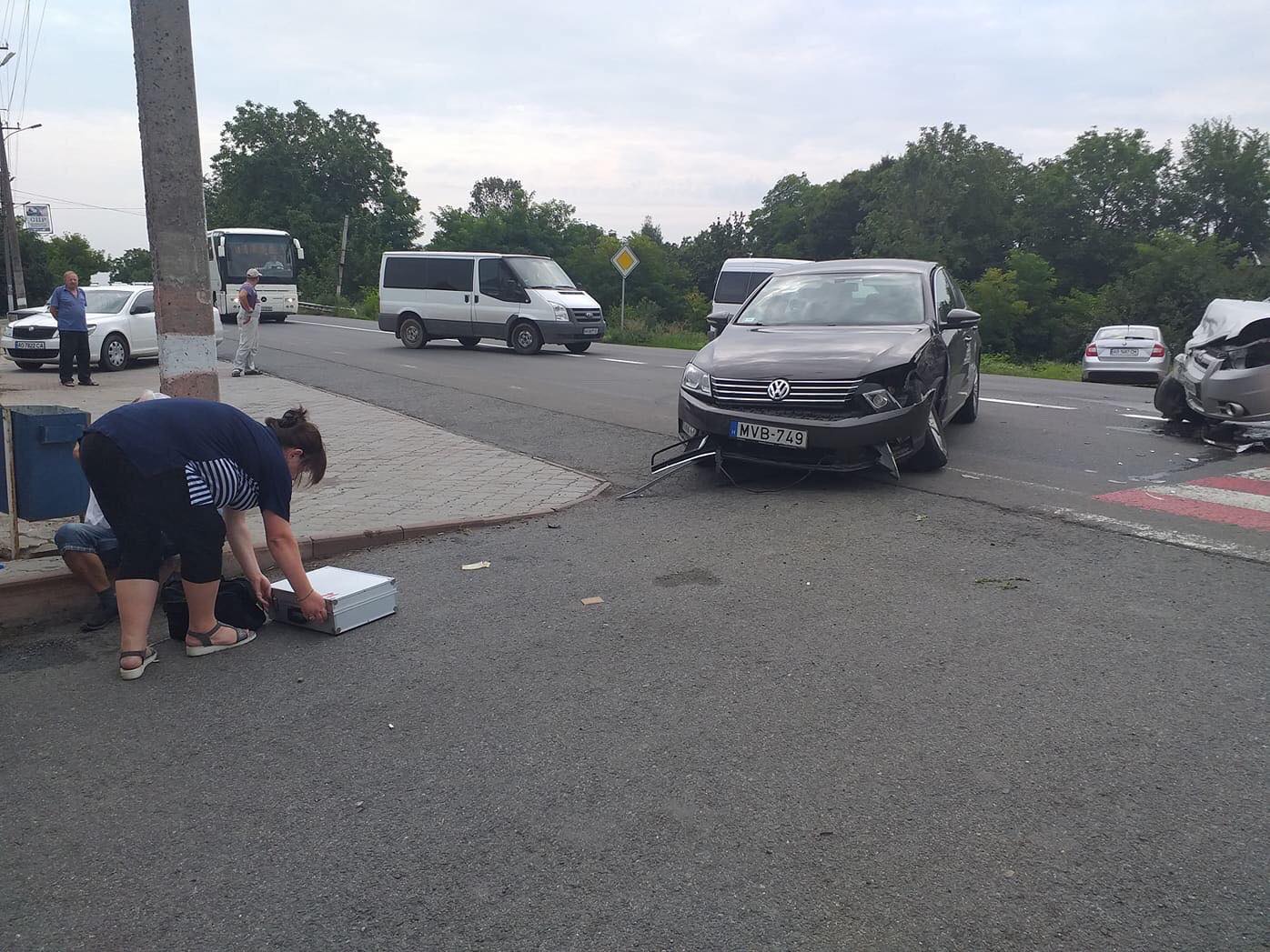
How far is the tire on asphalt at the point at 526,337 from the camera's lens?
22.5 metres

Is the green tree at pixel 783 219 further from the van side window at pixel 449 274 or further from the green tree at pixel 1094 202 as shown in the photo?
→ the van side window at pixel 449 274

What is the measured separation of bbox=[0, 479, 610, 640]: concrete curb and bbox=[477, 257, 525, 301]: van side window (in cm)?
1571

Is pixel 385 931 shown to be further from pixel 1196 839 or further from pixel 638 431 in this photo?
pixel 638 431

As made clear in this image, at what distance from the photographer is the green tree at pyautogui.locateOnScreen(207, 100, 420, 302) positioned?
74562 mm

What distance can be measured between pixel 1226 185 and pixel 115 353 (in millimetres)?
66972

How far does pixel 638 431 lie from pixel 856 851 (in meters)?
8.46

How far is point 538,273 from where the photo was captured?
23.3m

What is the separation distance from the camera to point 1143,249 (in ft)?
174

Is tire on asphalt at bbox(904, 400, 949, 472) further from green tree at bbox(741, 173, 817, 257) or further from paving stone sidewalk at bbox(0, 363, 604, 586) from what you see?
green tree at bbox(741, 173, 817, 257)

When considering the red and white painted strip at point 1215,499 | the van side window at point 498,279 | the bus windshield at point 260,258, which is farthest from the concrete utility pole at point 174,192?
the bus windshield at point 260,258

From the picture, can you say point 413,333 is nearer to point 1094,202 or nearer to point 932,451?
point 932,451

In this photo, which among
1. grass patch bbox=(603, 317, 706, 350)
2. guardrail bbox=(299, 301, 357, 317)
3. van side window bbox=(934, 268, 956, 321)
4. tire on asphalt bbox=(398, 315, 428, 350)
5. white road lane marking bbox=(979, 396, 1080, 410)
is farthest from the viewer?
guardrail bbox=(299, 301, 357, 317)

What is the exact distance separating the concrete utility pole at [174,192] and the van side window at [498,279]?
16.4m

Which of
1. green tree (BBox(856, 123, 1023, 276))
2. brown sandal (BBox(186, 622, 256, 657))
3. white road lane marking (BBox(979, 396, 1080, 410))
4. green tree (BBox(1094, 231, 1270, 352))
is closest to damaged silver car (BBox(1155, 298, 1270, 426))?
white road lane marking (BBox(979, 396, 1080, 410))
